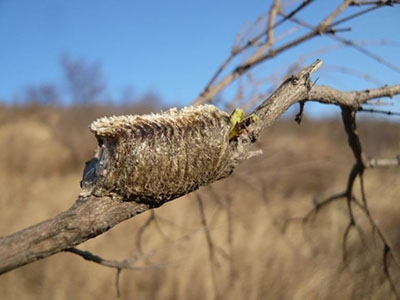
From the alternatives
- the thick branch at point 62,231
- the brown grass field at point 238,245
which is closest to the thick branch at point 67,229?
the thick branch at point 62,231

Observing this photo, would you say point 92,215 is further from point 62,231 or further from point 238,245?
point 238,245

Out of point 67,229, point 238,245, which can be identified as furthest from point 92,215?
point 238,245

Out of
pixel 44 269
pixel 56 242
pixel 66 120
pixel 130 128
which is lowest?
pixel 56 242

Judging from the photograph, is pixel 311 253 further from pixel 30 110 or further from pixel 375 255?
pixel 30 110

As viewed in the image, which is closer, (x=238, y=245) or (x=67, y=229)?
(x=67, y=229)

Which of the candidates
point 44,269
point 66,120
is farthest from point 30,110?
point 44,269

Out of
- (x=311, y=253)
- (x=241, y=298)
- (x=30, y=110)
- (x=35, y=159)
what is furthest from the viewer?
(x=30, y=110)

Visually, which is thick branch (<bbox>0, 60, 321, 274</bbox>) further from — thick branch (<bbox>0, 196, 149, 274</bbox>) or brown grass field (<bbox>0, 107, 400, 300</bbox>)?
brown grass field (<bbox>0, 107, 400, 300</bbox>)

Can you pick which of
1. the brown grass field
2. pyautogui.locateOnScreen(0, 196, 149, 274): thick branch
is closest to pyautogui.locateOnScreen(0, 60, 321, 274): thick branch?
pyautogui.locateOnScreen(0, 196, 149, 274): thick branch
